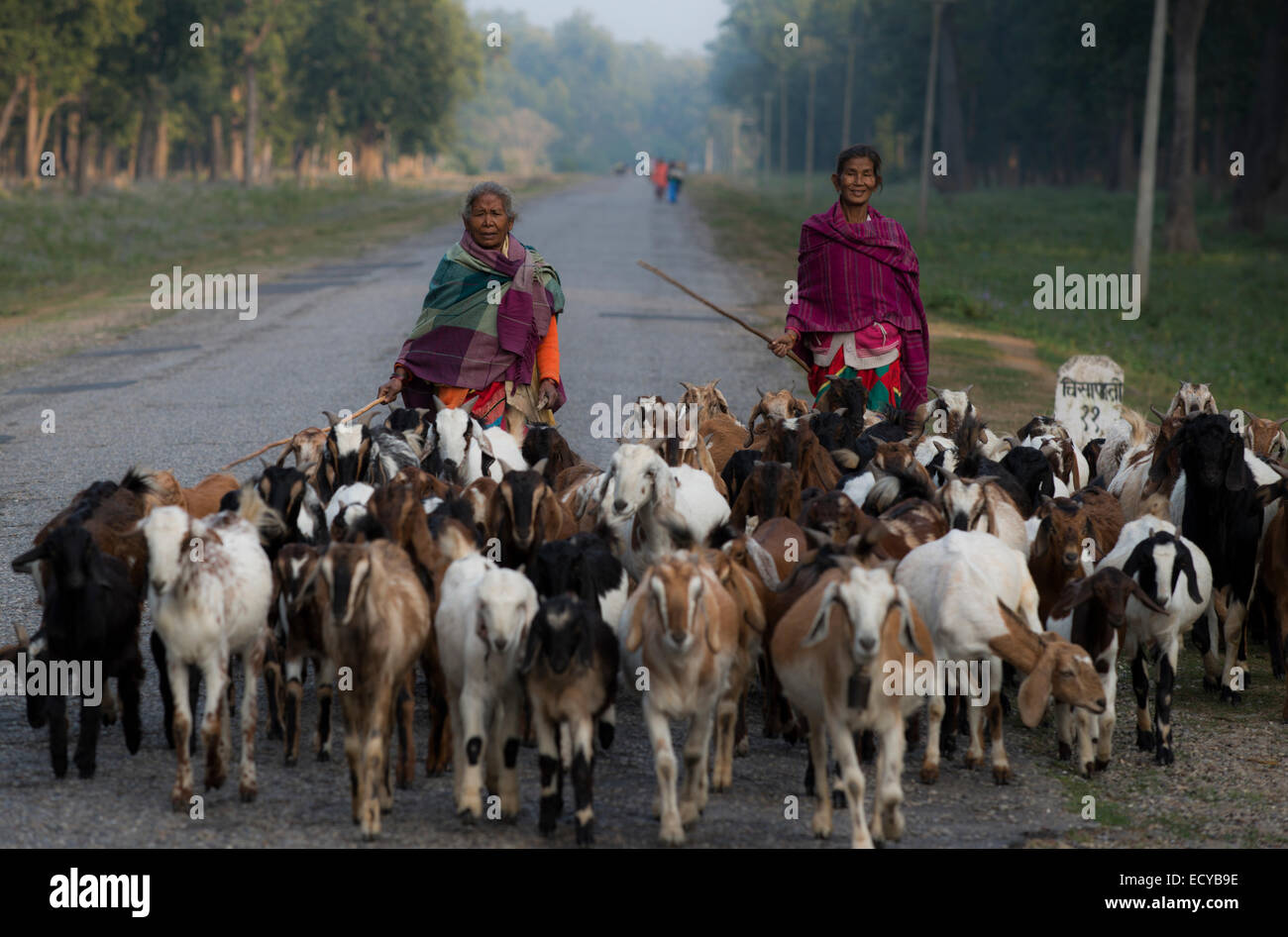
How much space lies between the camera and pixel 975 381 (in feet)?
Result: 59.0

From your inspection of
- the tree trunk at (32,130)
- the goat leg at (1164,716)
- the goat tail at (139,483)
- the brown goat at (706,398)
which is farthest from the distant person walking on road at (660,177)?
the goat leg at (1164,716)

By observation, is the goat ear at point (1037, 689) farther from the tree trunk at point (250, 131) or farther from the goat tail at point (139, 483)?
the tree trunk at point (250, 131)

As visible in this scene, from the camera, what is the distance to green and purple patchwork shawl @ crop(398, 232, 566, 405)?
9781 mm

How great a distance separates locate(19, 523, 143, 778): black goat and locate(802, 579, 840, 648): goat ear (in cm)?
300

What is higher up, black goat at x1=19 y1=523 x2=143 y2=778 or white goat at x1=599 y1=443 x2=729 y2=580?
white goat at x1=599 y1=443 x2=729 y2=580

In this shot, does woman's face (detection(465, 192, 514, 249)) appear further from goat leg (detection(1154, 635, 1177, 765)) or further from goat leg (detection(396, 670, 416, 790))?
goat leg (detection(1154, 635, 1177, 765))

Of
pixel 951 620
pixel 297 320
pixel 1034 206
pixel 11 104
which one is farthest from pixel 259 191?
pixel 951 620

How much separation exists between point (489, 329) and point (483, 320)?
0.22 ft

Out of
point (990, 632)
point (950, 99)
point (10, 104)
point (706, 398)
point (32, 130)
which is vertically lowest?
point (990, 632)

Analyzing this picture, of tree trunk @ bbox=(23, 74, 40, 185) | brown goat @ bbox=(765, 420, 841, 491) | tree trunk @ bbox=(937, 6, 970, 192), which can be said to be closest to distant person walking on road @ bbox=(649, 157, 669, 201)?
tree trunk @ bbox=(937, 6, 970, 192)

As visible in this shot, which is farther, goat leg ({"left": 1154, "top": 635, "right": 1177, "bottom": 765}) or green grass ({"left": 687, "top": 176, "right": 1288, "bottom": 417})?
green grass ({"left": 687, "top": 176, "right": 1288, "bottom": 417})

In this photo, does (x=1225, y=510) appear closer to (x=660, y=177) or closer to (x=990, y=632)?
(x=990, y=632)

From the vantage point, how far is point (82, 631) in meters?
6.49

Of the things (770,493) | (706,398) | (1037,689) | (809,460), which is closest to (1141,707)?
(1037,689)
